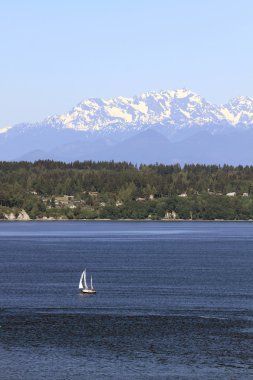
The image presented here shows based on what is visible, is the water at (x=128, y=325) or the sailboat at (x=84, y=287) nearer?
the water at (x=128, y=325)

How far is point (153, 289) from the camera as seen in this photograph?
13700cm

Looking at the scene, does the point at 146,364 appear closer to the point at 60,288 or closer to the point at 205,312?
the point at 205,312

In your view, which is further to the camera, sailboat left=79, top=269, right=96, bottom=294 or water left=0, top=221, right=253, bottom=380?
sailboat left=79, top=269, right=96, bottom=294

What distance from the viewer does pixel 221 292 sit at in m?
134

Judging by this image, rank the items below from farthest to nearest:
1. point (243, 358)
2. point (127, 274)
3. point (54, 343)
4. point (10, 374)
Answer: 1. point (127, 274)
2. point (54, 343)
3. point (243, 358)
4. point (10, 374)

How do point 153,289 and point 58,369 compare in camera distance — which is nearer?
point 58,369

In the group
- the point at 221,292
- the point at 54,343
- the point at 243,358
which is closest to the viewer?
the point at 243,358

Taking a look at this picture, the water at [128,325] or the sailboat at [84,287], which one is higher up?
the sailboat at [84,287]

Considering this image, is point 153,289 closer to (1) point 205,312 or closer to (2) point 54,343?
(1) point 205,312

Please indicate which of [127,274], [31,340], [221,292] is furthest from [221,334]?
[127,274]

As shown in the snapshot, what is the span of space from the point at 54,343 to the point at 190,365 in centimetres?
1556

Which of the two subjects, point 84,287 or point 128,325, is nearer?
point 128,325

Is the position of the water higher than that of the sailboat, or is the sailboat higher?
the sailboat

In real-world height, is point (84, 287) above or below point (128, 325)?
above
